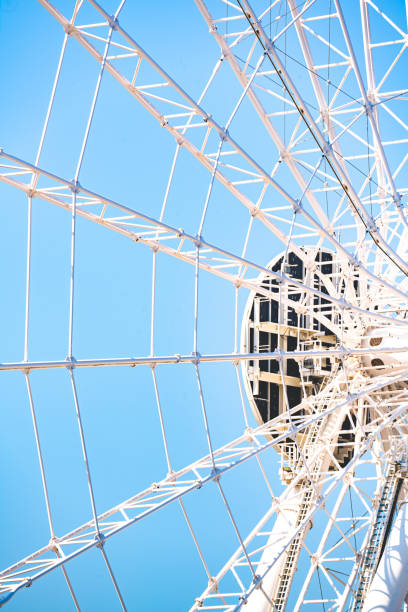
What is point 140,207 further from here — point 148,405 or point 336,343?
point 336,343

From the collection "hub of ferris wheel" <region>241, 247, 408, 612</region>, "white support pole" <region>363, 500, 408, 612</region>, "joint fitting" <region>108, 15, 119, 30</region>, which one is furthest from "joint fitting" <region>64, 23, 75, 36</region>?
"white support pole" <region>363, 500, 408, 612</region>

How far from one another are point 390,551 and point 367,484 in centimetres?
2954

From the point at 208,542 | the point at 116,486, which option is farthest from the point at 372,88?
the point at 116,486

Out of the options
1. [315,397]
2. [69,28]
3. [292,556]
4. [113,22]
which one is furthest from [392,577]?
[69,28]

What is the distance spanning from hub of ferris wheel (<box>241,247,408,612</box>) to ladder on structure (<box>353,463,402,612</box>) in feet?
0.11

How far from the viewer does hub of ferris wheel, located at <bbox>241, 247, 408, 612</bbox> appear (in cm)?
2398

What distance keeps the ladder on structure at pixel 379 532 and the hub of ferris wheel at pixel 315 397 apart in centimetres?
3

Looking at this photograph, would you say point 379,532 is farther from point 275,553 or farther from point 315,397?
point 315,397

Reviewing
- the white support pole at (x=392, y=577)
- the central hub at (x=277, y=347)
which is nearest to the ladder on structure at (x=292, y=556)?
the white support pole at (x=392, y=577)

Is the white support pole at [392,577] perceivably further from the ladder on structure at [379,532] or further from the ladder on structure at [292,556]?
the ladder on structure at [292,556]

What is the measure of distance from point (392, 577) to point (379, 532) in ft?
11.0

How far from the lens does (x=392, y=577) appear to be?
22.4m

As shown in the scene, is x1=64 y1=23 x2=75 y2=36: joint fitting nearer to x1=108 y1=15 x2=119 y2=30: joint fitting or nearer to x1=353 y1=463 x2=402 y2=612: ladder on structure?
x1=108 y1=15 x2=119 y2=30: joint fitting

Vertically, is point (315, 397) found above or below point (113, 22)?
below
